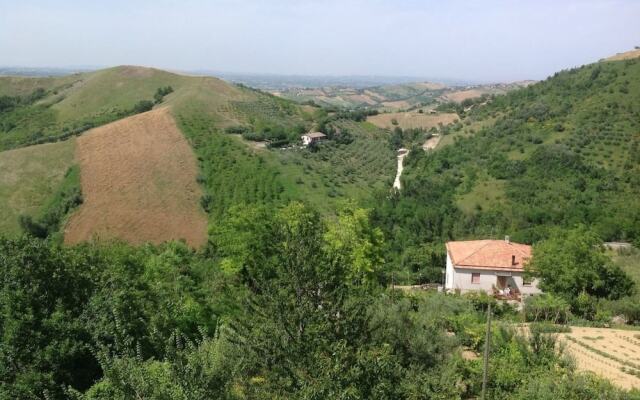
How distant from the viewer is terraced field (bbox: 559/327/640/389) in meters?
17.9

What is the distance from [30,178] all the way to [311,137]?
129 feet

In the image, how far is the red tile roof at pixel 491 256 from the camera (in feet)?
107

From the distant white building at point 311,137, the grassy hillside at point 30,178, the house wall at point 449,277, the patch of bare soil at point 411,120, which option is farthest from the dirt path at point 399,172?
the grassy hillside at point 30,178

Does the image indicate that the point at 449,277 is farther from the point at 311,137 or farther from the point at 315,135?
the point at 315,135

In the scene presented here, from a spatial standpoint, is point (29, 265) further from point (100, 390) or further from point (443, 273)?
point (443, 273)

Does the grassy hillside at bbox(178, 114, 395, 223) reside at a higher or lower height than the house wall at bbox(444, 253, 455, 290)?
higher

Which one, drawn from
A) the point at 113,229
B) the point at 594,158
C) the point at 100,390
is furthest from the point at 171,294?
the point at 594,158

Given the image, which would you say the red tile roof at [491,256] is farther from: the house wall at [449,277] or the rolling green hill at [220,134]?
the rolling green hill at [220,134]

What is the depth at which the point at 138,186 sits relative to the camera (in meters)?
55.4

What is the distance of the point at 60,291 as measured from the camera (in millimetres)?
15438

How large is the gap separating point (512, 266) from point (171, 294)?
23.5 meters

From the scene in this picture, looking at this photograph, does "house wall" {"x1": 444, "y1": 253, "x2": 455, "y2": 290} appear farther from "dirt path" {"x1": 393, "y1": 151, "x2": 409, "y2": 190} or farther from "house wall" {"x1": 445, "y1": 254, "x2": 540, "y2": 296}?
"dirt path" {"x1": 393, "y1": 151, "x2": 409, "y2": 190}

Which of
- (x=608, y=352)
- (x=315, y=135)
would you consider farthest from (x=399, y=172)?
(x=608, y=352)

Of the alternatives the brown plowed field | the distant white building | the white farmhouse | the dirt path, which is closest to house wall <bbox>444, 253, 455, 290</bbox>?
the white farmhouse
